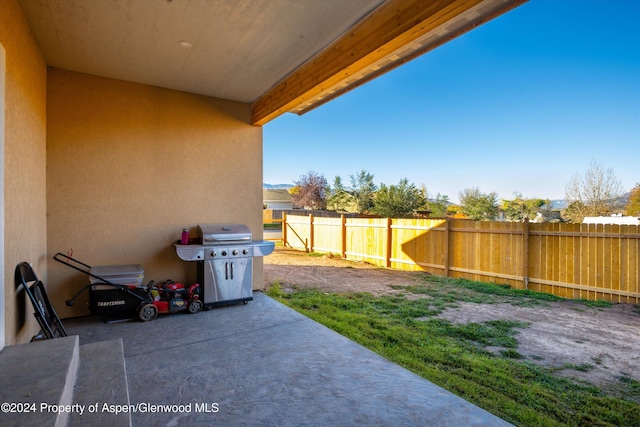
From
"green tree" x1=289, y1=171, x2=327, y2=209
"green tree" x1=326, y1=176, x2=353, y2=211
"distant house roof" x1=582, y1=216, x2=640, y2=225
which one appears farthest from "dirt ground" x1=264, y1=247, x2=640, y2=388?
"green tree" x1=289, y1=171, x2=327, y2=209

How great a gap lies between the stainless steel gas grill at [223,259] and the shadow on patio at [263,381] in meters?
0.69

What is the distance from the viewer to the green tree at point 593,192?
1122cm

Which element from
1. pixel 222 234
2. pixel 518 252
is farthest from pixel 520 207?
pixel 222 234

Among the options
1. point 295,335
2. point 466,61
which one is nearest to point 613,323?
point 295,335

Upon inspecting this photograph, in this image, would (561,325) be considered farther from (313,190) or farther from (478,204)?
(313,190)

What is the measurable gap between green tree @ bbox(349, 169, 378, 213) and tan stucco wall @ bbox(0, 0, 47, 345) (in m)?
16.3

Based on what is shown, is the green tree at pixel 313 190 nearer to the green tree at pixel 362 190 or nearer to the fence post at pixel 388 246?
the green tree at pixel 362 190

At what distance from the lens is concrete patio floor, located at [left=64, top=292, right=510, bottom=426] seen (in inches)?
73.7

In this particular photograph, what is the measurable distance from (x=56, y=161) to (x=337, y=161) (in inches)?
799

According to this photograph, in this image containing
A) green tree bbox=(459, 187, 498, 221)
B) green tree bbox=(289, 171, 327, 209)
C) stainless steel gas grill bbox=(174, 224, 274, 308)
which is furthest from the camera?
green tree bbox=(289, 171, 327, 209)

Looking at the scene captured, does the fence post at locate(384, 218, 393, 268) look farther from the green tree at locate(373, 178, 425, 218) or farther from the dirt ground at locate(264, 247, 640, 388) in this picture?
the green tree at locate(373, 178, 425, 218)

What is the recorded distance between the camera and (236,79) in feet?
12.9

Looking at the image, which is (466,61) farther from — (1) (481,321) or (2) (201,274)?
(2) (201,274)

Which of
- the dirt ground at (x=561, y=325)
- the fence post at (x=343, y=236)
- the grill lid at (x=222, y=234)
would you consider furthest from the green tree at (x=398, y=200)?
the grill lid at (x=222, y=234)
